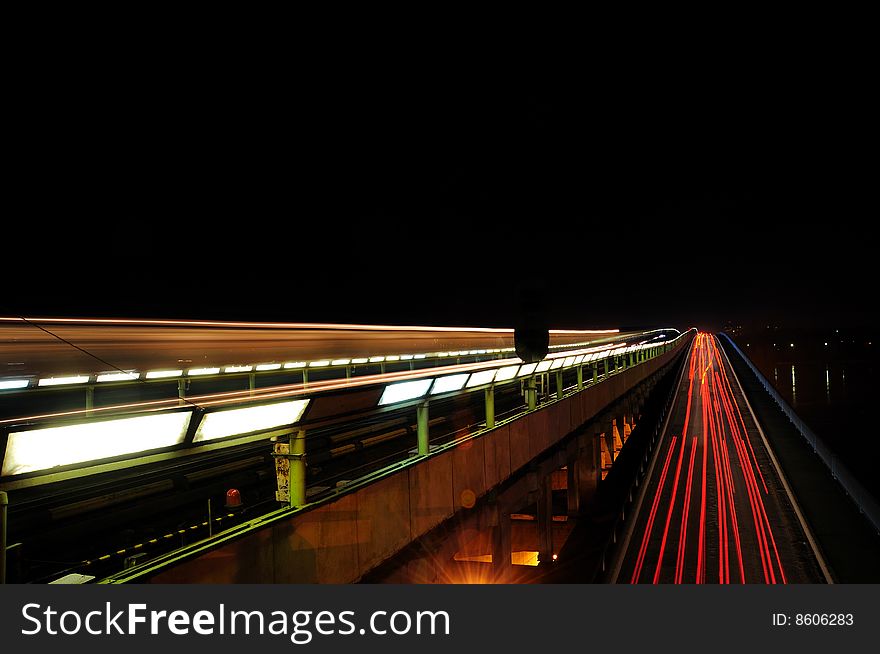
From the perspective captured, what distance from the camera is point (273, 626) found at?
142 inches

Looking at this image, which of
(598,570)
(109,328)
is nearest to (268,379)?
(109,328)

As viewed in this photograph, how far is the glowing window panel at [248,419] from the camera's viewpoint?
10.5 feet

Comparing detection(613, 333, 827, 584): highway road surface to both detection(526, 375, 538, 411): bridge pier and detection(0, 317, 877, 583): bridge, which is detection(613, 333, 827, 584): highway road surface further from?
detection(526, 375, 538, 411): bridge pier

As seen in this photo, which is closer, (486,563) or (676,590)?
(676,590)

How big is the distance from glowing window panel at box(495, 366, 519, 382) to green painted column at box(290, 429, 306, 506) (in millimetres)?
3616

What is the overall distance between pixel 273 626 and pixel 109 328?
1000 cm

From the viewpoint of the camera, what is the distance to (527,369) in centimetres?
866

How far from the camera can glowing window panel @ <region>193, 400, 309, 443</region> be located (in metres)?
3.21

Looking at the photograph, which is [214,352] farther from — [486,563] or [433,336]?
[433,336]

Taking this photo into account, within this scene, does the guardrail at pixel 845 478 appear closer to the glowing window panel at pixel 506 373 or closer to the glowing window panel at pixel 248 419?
the glowing window panel at pixel 506 373

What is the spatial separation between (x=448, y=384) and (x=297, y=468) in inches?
86.7

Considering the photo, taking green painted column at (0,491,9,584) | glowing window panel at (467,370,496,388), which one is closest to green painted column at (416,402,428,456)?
glowing window panel at (467,370,496,388)

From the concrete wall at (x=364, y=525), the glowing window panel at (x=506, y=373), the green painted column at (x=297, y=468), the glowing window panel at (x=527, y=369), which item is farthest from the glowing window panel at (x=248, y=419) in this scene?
the glowing window panel at (x=527, y=369)

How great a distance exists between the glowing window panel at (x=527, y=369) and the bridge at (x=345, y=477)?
5 cm
